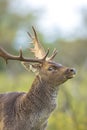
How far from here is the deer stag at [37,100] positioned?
1558 centimetres

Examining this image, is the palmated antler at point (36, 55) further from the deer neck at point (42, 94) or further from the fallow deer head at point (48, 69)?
the deer neck at point (42, 94)

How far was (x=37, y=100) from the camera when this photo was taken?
623 inches

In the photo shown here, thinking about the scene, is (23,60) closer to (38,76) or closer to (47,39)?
(38,76)

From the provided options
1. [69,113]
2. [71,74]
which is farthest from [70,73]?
[69,113]

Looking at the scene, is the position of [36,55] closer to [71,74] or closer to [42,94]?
[42,94]

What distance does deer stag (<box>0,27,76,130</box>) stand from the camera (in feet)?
51.1

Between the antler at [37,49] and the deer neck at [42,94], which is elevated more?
the antler at [37,49]

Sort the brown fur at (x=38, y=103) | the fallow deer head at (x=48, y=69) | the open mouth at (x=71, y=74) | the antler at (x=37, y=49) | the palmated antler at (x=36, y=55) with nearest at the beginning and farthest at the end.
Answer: the open mouth at (x=71, y=74) → the fallow deer head at (x=48, y=69) → the brown fur at (x=38, y=103) → the palmated antler at (x=36, y=55) → the antler at (x=37, y=49)

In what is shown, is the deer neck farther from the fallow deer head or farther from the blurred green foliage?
the blurred green foliage

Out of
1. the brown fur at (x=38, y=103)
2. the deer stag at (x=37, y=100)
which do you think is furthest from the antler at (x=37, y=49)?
the brown fur at (x=38, y=103)

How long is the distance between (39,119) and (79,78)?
17033mm

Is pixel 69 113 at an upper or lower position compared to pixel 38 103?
lower

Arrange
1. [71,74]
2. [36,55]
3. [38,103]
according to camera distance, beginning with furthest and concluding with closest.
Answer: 1. [36,55]
2. [38,103]
3. [71,74]

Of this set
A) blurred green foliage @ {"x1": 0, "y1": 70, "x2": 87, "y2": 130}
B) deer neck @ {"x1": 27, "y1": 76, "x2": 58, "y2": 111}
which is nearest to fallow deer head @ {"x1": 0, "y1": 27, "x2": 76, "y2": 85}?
deer neck @ {"x1": 27, "y1": 76, "x2": 58, "y2": 111}
